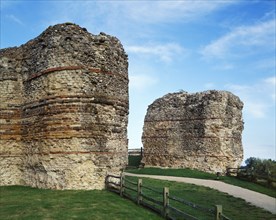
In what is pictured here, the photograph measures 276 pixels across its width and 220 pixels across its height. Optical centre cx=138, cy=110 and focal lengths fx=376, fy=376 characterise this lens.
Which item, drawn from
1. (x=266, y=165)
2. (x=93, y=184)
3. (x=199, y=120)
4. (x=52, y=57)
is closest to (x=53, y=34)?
(x=52, y=57)

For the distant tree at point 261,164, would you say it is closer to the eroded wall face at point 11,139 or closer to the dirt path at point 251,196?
the dirt path at point 251,196

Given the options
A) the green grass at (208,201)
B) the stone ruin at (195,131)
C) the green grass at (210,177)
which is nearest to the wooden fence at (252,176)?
the green grass at (210,177)

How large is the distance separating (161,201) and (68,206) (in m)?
3.19

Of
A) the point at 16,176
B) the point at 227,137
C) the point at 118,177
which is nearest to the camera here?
the point at 118,177

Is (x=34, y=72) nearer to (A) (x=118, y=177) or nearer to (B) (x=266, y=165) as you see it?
(A) (x=118, y=177)

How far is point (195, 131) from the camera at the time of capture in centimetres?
2903

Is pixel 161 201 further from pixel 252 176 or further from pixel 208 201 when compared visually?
pixel 252 176

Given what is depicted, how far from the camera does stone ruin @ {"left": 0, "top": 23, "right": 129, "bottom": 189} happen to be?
15586mm

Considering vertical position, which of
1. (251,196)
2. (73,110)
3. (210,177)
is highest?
(73,110)

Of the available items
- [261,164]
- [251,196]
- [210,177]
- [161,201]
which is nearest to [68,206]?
[161,201]

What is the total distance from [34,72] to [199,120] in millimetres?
15021

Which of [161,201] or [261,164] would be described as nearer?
[161,201]

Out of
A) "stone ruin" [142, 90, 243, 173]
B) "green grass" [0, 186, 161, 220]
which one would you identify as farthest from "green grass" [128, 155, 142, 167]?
"green grass" [0, 186, 161, 220]

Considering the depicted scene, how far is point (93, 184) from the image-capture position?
1562 cm
